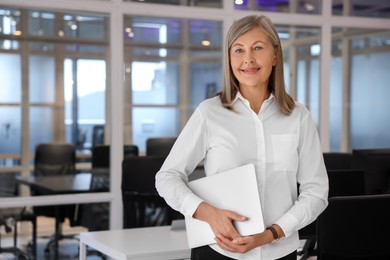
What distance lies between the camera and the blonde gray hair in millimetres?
2107

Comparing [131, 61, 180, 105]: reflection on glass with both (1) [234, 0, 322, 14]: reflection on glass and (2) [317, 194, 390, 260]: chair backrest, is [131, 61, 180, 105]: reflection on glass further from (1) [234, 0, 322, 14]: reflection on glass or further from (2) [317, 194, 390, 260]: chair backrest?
(2) [317, 194, 390, 260]: chair backrest

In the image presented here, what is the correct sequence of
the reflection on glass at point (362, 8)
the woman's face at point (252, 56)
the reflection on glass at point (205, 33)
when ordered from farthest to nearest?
the reflection on glass at point (362, 8) < the reflection on glass at point (205, 33) < the woman's face at point (252, 56)

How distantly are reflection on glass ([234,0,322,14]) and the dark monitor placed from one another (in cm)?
253

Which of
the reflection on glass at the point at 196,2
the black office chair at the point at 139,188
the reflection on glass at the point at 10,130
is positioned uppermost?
the reflection on glass at the point at 196,2

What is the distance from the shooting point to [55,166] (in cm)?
524

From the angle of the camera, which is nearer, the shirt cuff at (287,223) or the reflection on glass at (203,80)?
the shirt cuff at (287,223)

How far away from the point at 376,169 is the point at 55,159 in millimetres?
2625

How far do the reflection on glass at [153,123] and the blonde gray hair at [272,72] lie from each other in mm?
3351

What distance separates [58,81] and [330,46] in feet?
8.60

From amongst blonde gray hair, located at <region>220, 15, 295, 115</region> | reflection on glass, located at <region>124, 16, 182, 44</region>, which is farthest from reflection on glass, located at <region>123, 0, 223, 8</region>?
blonde gray hair, located at <region>220, 15, 295, 115</region>

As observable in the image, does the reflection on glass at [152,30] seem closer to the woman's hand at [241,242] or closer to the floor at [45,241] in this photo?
the floor at [45,241]

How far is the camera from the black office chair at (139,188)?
429 centimetres

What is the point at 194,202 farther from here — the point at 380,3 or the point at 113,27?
the point at 380,3

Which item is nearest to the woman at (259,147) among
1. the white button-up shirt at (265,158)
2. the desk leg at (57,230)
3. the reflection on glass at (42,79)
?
the white button-up shirt at (265,158)
